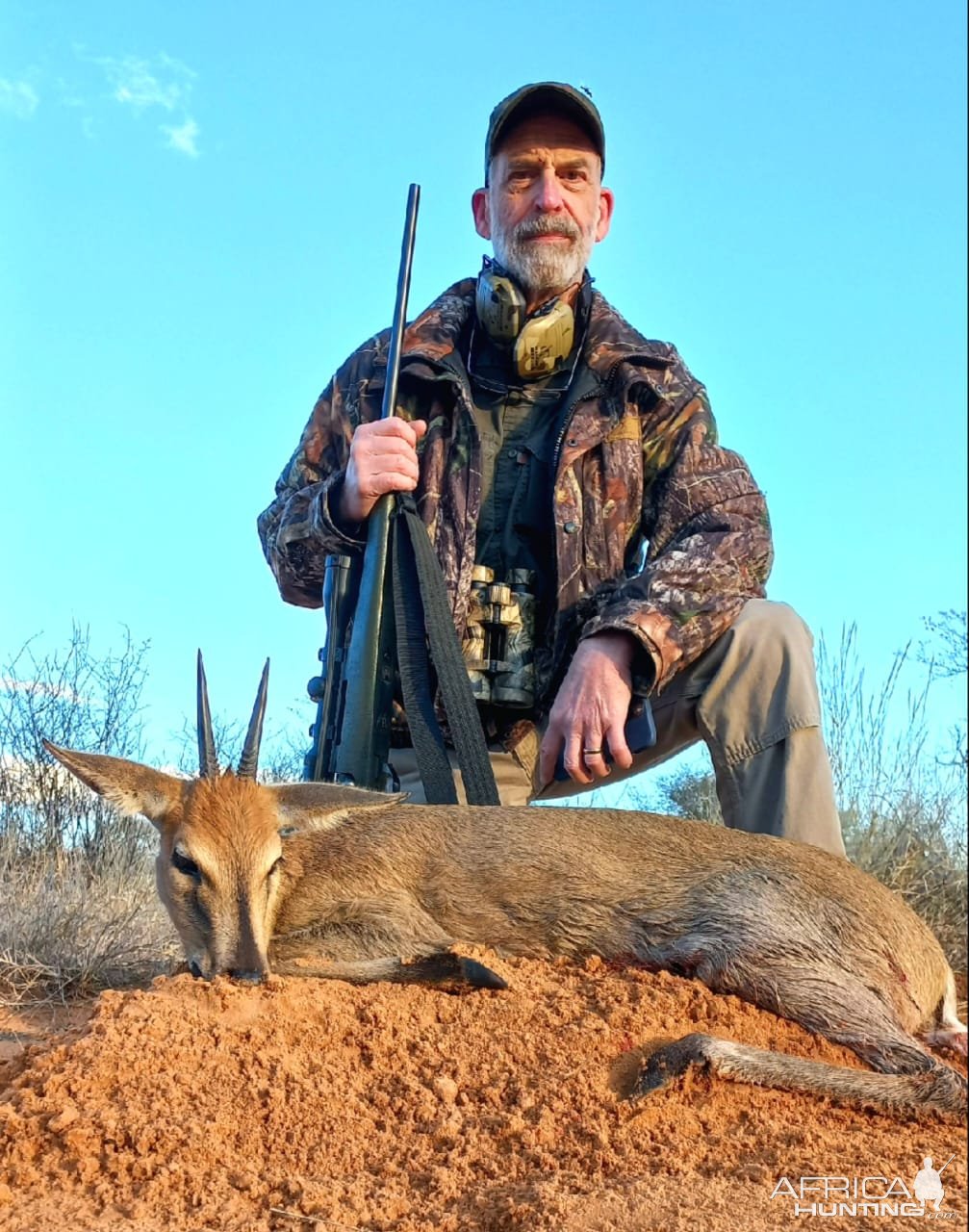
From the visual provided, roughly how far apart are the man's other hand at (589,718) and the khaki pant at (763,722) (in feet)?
2.28

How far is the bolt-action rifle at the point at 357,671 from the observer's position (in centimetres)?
460

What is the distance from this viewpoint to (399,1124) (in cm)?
268

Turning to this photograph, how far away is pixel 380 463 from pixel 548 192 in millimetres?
2141

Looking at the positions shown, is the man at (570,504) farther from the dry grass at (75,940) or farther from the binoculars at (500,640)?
the dry grass at (75,940)

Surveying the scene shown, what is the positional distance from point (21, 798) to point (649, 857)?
578 cm

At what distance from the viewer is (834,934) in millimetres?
3717

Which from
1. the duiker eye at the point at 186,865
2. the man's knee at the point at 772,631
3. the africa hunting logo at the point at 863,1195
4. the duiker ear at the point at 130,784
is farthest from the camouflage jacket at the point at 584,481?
the africa hunting logo at the point at 863,1195

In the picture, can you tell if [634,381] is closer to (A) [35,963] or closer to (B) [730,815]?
(B) [730,815]

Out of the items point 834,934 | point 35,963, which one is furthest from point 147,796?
point 834,934

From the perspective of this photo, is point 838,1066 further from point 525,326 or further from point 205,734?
point 525,326

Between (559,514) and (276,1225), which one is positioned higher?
(559,514)

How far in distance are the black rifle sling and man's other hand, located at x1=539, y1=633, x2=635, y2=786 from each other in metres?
0.32

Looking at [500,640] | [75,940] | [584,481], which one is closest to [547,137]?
[584,481]

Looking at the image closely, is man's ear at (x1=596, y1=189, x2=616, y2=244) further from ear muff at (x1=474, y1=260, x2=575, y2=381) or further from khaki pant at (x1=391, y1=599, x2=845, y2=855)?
khaki pant at (x1=391, y1=599, x2=845, y2=855)
